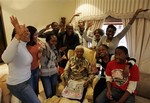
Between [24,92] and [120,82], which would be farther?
[120,82]

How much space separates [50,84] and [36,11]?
2.15 m

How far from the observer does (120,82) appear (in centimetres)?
191

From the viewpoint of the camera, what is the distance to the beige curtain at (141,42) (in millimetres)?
2988

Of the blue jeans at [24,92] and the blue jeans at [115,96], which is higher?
the blue jeans at [24,92]

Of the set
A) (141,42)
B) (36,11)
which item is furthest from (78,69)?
(36,11)

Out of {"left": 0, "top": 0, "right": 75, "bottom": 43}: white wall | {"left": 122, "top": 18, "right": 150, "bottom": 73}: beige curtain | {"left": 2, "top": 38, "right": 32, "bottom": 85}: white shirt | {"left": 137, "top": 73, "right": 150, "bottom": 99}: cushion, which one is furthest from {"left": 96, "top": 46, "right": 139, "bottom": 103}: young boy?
{"left": 0, "top": 0, "right": 75, "bottom": 43}: white wall

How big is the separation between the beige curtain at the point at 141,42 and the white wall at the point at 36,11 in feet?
5.81

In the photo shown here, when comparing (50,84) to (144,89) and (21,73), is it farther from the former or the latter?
(144,89)

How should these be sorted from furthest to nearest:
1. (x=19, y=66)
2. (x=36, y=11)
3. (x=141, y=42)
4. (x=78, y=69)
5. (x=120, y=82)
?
(x=36, y=11) → (x=141, y=42) → (x=78, y=69) → (x=120, y=82) → (x=19, y=66)

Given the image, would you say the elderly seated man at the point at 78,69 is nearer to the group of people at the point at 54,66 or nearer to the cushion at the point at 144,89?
the group of people at the point at 54,66

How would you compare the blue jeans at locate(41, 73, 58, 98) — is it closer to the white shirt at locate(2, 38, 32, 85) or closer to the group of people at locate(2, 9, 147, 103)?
the group of people at locate(2, 9, 147, 103)

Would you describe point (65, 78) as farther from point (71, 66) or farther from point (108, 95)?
point (108, 95)

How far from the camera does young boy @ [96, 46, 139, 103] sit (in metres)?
1.82

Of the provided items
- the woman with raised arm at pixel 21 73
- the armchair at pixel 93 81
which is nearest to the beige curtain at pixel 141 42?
the armchair at pixel 93 81
